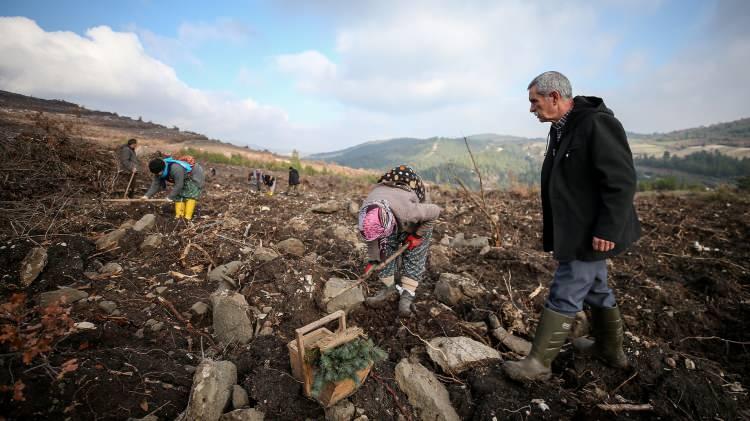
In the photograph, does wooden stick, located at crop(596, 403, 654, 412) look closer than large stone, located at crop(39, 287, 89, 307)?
Yes

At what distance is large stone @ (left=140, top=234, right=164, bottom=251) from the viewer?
160 inches

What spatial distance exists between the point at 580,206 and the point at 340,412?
199 cm

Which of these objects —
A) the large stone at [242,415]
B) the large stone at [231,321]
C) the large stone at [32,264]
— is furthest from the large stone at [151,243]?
the large stone at [242,415]

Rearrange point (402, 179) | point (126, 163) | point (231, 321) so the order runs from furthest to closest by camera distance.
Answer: point (126, 163) < point (402, 179) < point (231, 321)

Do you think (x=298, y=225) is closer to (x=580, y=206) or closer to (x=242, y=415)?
(x=242, y=415)

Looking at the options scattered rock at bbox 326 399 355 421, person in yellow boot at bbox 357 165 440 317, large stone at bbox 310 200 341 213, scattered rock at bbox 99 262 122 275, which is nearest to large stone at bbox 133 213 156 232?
scattered rock at bbox 99 262 122 275

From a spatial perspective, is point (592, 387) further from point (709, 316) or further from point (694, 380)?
point (709, 316)

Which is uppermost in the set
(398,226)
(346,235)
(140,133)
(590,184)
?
(140,133)

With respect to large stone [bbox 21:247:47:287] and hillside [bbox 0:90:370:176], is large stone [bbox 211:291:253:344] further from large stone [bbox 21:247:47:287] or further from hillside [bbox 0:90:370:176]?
hillside [bbox 0:90:370:176]

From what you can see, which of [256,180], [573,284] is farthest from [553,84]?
[256,180]

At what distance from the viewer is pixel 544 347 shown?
2.12m

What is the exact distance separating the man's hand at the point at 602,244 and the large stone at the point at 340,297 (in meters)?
2.01

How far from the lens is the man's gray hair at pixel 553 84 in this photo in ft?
6.40

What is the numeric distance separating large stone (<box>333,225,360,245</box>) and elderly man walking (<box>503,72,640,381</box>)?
2.96m
